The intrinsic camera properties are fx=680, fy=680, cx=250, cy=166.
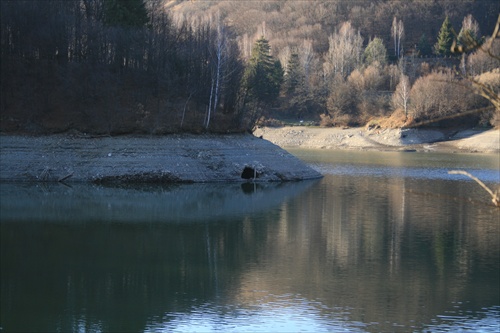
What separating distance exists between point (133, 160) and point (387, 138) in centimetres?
4567

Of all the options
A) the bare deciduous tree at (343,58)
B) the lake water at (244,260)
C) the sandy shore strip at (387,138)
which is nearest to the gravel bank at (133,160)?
the lake water at (244,260)

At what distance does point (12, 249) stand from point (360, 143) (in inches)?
2448

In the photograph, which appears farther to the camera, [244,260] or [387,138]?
[387,138]

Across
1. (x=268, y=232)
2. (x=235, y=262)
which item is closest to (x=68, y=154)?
(x=268, y=232)

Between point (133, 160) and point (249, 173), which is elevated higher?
point (133, 160)

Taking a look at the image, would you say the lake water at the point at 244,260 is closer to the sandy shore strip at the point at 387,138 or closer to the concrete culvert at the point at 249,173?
the concrete culvert at the point at 249,173

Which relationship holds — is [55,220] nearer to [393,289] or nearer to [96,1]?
[393,289]

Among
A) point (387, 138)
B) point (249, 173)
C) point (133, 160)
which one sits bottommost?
point (249, 173)

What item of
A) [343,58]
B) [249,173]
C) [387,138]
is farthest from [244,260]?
[343,58]

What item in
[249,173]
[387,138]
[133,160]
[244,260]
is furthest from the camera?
[387,138]

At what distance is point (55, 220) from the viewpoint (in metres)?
27.1

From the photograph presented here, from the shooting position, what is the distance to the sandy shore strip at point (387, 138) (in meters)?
73.0

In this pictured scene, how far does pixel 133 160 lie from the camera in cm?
3919

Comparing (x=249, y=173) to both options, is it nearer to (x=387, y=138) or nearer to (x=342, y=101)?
(x=387, y=138)
